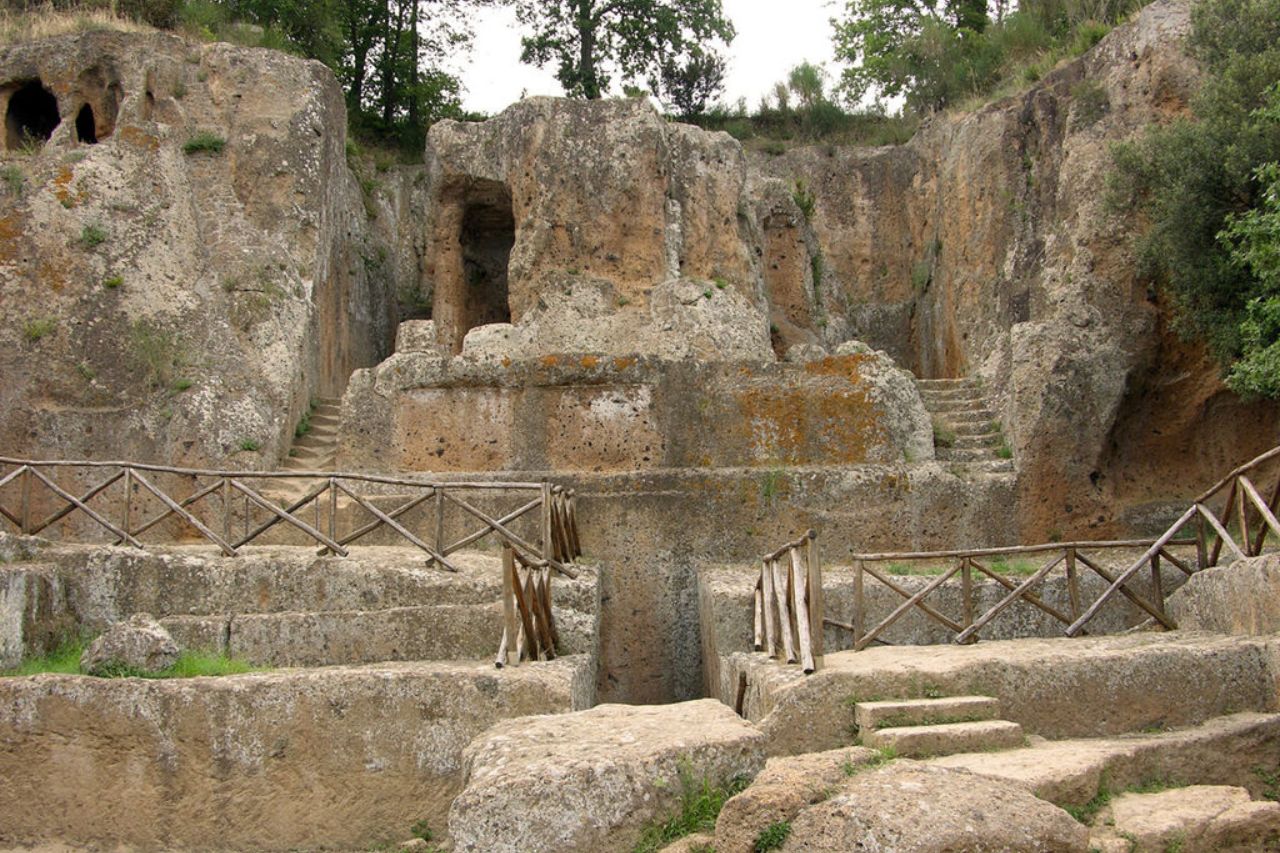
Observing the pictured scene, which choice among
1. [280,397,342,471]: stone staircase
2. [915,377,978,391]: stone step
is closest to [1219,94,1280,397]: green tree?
[915,377,978,391]: stone step

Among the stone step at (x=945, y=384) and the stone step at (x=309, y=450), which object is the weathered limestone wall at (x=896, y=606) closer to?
the stone step at (x=945, y=384)

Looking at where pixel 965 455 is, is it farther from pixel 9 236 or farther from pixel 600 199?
pixel 9 236

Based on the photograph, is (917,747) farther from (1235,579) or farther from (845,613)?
(845,613)

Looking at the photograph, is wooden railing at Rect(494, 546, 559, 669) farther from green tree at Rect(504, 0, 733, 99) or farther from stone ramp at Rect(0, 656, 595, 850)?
green tree at Rect(504, 0, 733, 99)

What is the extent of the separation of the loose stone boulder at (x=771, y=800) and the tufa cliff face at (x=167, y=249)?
9.45 m

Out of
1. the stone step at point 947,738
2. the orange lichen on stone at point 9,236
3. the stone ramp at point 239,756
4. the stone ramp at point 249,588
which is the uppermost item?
the orange lichen on stone at point 9,236

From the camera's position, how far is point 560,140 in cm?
1535

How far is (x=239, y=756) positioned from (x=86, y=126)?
41.3ft

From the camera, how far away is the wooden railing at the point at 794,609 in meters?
7.23

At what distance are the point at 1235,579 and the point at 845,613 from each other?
3.12m

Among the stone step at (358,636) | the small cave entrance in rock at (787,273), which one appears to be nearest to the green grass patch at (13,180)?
the stone step at (358,636)

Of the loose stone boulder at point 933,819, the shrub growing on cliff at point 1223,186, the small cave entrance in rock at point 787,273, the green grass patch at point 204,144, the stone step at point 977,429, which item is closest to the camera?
the loose stone boulder at point 933,819

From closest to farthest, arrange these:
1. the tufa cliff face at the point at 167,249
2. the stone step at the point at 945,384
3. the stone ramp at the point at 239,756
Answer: the stone ramp at the point at 239,756 → the tufa cliff face at the point at 167,249 → the stone step at the point at 945,384

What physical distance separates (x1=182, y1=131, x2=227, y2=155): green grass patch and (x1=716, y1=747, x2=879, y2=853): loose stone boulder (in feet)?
42.9
